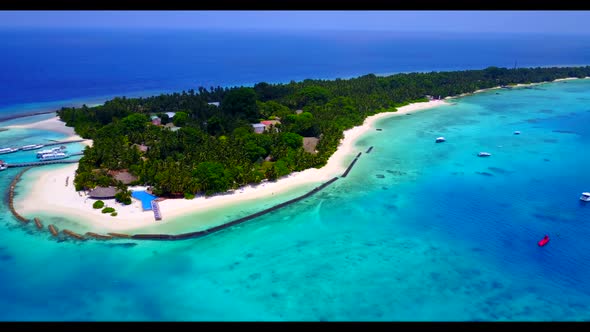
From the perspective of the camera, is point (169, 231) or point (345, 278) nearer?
point (345, 278)

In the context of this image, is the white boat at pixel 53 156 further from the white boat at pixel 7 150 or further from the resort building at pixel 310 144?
the resort building at pixel 310 144

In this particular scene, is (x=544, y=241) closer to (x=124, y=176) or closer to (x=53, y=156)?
(x=124, y=176)

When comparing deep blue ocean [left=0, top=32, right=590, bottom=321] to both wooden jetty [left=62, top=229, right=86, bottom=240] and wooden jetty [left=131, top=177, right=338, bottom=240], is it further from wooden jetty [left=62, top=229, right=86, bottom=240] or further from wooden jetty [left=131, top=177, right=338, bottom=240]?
wooden jetty [left=62, top=229, right=86, bottom=240]

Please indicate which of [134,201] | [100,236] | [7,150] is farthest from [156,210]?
[7,150]

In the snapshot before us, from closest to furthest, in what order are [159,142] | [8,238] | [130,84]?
[8,238], [159,142], [130,84]

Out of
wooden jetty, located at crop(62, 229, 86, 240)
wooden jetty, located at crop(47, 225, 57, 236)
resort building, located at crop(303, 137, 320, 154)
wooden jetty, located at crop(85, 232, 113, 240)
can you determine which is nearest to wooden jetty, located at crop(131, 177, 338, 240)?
wooden jetty, located at crop(85, 232, 113, 240)
